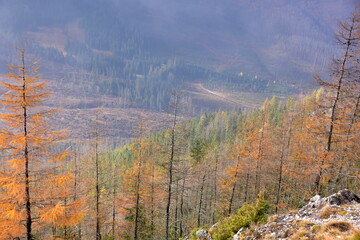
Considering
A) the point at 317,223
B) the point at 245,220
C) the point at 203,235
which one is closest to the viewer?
the point at 317,223

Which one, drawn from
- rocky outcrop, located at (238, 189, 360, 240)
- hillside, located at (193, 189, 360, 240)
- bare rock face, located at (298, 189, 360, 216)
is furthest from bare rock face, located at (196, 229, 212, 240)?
bare rock face, located at (298, 189, 360, 216)

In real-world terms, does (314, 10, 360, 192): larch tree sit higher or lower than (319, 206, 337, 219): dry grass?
higher

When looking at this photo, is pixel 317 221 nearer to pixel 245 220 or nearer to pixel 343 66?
pixel 245 220

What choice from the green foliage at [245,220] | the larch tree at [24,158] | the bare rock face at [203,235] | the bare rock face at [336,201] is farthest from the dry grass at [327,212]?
the larch tree at [24,158]

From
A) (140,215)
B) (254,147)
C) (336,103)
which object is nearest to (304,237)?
(336,103)

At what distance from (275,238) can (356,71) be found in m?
11.0

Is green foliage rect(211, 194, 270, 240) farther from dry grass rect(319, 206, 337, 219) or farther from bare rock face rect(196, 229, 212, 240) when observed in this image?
dry grass rect(319, 206, 337, 219)

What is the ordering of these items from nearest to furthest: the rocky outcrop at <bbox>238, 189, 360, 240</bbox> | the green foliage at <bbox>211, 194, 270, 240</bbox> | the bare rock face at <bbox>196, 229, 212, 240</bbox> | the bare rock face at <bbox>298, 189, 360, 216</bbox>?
the rocky outcrop at <bbox>238, 189, 360, 240</bbox> < the bare rock face at <bbox>298, 189, 360, 216</bbox> < the green foliage at <bbox>211, 194, 270, 240</bbox> < the bare rock face at <bbox>196, 229, 212, 240</bbox>

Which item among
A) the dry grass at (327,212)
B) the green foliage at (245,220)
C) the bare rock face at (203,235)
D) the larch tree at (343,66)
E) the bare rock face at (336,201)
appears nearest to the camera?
the dry grass at (327,212)

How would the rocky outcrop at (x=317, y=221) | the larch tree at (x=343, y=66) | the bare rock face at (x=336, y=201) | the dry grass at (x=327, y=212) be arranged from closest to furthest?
1. the rocky outcrop at (x=317, y=221)
2. the dry grass at (x=327, y=212)
3. the bare rock face at (x=336, y=201)
4. the larch tree at (x=343, y=66)

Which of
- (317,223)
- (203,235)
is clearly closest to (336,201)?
(317,223)

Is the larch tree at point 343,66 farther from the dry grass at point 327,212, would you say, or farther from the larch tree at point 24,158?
the larch tree at point 24,158

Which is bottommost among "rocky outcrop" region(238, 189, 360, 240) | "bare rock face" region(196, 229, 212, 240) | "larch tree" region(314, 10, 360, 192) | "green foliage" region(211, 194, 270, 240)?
"bare rock face" region(196, 229, 212, 240)

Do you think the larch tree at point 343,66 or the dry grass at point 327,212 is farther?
the larch tree at point 343,66
